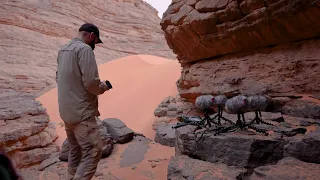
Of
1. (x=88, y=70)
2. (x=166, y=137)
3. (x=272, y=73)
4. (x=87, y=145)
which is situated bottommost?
(x=166, y=137)

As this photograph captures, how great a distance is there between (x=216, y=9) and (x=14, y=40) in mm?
13955

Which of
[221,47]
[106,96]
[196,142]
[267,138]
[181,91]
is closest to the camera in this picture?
[267,138]

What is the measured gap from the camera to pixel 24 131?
4891 mm

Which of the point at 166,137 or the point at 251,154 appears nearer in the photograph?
the point at 251,154

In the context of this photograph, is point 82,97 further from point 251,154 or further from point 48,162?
point 48,162

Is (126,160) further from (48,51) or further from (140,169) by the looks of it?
(48,51)

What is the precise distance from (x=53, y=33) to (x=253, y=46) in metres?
16.3

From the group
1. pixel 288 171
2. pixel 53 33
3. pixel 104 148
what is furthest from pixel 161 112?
pixel 53 33

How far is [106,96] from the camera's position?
1129cm

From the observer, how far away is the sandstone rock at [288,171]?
233 cm

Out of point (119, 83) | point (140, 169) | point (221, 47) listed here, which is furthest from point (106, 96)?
point (140, 169)

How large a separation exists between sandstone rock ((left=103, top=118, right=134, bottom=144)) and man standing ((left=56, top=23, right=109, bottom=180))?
2.55 meters

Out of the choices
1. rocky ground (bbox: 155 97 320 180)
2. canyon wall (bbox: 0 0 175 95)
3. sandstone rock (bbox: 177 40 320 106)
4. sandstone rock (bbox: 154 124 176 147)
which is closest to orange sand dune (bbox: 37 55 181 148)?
sandstone rock (bbox: 154 124 176 147)

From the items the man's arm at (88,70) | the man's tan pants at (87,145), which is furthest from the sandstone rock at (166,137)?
the man's arm at (88,70)
